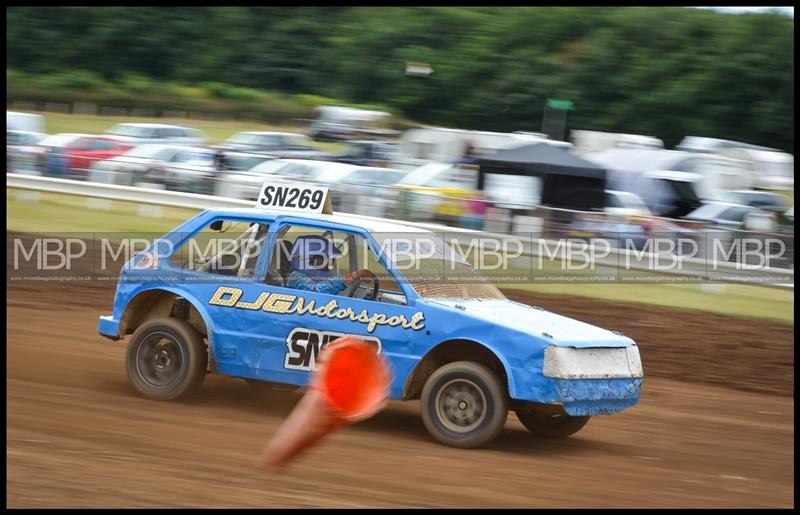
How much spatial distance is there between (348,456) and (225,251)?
219cm

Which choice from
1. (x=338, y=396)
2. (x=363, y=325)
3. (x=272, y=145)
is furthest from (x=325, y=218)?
(x=272, y=145)

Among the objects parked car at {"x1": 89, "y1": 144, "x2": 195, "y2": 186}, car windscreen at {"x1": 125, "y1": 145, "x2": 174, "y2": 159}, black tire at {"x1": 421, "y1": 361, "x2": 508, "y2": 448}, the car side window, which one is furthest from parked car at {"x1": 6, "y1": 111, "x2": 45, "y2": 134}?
black tire at {"x1": 421, "y1": 361, "x2": 508, "y2": 448}

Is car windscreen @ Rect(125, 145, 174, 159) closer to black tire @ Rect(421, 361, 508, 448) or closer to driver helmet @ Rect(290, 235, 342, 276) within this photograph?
driver helmet @ Rect(290, 235, 342, 276)

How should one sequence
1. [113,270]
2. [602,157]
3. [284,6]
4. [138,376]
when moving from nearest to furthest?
[138,376] < [113,270] < [602,157] < [284,6]

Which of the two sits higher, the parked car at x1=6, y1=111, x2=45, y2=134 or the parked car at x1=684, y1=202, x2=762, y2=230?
the parked car at x1=6, y1=111, x2=45, y2=134

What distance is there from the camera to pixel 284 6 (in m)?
54.7

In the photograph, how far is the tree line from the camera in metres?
42.6

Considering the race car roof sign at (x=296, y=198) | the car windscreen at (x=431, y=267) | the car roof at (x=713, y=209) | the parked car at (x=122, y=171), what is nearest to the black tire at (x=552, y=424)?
the car windscreen at (x=431, y=267)

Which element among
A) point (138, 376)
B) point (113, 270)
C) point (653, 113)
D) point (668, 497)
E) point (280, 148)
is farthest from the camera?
point (653, 113)

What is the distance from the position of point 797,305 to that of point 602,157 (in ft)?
37.8

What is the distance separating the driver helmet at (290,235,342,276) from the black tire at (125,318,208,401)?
0.93 meters

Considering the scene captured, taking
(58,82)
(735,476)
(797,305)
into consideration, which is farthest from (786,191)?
(58,82)

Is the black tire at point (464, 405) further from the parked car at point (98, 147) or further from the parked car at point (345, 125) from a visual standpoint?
the parked car at point (345, 125)

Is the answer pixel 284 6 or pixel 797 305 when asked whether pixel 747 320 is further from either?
pixel 284 6
